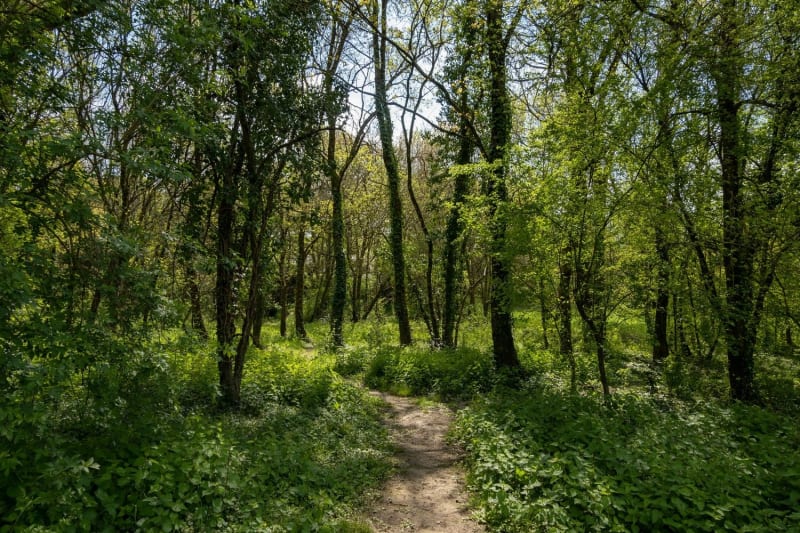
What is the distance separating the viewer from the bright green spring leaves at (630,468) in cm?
400

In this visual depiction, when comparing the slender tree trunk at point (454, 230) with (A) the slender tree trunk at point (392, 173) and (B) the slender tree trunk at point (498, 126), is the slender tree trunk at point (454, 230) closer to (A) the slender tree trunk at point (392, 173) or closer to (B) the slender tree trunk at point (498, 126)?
(A) the slender tree trunk at point (392, 173)

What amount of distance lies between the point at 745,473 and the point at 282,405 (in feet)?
21.9

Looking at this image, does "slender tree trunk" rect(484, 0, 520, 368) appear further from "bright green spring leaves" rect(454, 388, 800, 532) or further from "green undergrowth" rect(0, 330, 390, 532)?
"green undergrowth" rect(0, 330, 390, 532)

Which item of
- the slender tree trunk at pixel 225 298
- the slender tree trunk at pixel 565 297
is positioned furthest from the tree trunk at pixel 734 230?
the slender tree trunk at pixel 225 298

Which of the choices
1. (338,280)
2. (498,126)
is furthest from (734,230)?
(338,280)

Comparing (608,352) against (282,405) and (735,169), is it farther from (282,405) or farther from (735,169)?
(282,405)

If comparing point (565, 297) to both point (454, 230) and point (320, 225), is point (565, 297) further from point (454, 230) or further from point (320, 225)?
point (454, 230)

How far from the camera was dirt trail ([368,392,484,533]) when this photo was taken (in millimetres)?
4816

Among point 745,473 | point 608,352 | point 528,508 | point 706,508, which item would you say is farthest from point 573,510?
point 608,352

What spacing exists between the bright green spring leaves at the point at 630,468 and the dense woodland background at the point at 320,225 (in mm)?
39

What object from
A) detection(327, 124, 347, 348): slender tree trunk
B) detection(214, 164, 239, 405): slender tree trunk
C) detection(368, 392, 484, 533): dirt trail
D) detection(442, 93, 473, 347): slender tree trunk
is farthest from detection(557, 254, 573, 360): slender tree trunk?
detection(327, 124, 347, 348): slender tree trunk

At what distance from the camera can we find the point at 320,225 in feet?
28.3

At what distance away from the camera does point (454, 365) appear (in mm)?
10992

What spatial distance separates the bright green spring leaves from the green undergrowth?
1706 mm
